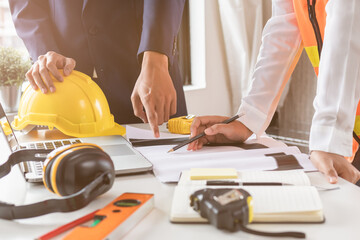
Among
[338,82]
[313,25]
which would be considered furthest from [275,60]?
[338,82]

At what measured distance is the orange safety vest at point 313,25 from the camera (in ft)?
3.42

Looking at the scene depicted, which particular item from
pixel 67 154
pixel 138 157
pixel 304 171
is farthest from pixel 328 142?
pixel 67 154

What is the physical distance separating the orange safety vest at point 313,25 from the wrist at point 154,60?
392 mm

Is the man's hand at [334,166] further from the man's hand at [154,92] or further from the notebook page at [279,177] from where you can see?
the man's hand at [154,92]

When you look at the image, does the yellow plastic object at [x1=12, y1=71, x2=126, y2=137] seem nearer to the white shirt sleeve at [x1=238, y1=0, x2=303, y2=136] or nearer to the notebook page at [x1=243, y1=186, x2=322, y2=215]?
the white shirt sleeve at [x1=238, y1=0, x2=303, y2=136]

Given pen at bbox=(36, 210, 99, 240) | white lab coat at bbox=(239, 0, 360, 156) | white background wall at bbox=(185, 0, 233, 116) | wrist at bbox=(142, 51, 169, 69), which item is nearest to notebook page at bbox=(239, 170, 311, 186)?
white lab coat at bbox=(239, 0, 360, 156)

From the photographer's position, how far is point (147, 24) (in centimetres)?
118

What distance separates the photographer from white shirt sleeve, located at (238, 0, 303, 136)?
3.77 ft

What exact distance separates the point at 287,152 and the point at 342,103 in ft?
0.52

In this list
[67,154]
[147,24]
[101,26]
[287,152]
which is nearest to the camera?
[67,154]

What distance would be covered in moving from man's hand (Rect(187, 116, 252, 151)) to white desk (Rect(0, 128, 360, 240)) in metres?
0.29

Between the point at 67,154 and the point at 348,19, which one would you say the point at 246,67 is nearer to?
the point at 348,19

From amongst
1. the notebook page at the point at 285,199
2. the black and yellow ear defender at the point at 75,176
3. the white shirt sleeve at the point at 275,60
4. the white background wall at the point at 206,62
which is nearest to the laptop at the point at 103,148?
the black and yellow ear defender at the point at 75,176

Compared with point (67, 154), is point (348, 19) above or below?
above
